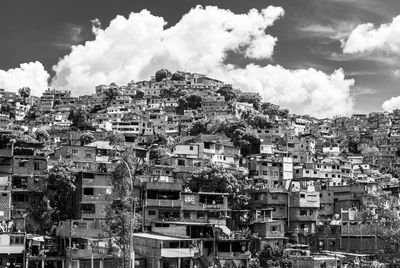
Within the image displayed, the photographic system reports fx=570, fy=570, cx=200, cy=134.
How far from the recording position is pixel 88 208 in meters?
52.2

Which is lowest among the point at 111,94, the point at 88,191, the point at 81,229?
the point at 81,229

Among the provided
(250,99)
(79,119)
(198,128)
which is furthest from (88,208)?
(250,99)

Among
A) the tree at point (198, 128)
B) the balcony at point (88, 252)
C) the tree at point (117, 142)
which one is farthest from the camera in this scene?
the tree at point (198, 128)

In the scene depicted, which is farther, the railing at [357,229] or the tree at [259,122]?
the tree at [259,122]

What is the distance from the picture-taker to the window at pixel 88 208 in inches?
2048

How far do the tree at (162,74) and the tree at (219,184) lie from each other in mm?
119365

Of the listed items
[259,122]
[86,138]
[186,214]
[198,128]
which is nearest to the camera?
[186,214]

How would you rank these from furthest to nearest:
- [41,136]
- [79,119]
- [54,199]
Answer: [79,119] → [41,136] → [54,199]

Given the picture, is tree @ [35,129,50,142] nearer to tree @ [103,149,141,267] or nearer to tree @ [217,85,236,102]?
tree @ [217,85,236,102]

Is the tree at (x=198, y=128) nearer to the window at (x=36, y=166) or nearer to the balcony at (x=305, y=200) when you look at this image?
the balcony at (x=305, y=200)

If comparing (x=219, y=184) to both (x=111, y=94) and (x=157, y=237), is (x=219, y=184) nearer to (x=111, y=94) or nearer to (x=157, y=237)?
(x=157, y=237)

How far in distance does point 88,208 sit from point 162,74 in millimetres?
128553

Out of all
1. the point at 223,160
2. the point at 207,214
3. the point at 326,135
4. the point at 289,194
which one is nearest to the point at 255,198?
the point at 289,194

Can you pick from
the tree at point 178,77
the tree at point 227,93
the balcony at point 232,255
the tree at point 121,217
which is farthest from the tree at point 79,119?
the tree at point 121,217
